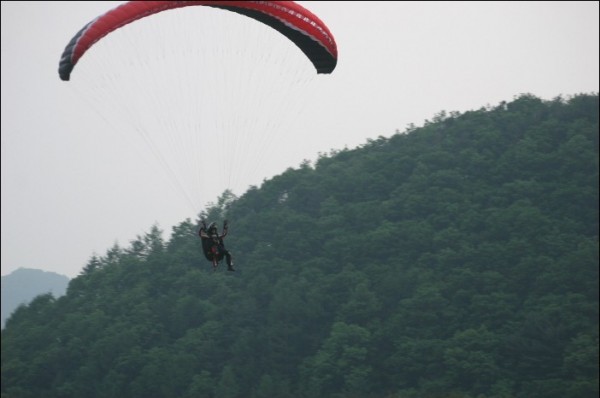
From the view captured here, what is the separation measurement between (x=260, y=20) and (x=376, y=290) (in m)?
62.9

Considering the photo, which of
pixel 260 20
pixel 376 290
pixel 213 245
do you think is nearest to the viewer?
pixel 213 245

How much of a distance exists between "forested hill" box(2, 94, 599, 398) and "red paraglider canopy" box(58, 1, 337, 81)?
4611cm

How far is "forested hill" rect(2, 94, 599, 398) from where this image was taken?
74875mm

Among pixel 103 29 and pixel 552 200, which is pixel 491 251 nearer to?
pixel 552 200

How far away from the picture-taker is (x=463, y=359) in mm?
72312

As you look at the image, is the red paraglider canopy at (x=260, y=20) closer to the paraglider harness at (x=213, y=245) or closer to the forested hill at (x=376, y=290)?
the paraglider harness at (x=213, y=245)

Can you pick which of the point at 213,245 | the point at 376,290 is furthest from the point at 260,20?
the point at 376,290

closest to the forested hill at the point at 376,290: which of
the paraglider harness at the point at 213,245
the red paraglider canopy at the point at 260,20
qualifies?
the red paraglider canopy at the point at 260,20

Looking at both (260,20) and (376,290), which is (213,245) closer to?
(260,20)

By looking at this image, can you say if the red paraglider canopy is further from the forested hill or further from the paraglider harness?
the forested hill

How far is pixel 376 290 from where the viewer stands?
3398 inches

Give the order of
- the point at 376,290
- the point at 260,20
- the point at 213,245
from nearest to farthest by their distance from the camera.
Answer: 1. the point at 213,245
2. the point at 260,20
3. the point at 376,290

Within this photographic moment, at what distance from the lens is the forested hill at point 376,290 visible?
74.9m

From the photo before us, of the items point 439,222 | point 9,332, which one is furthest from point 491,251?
point 9,332
